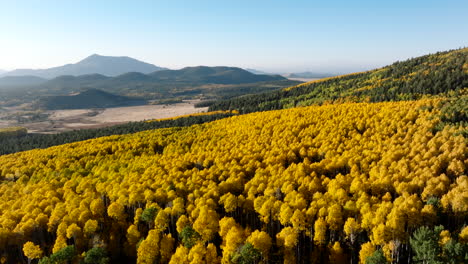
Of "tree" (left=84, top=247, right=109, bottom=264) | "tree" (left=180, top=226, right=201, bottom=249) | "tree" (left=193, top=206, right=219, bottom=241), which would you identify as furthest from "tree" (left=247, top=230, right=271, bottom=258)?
"tree" (left=84, top=247, right=109, bottom=264)

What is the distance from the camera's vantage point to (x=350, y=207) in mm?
67875

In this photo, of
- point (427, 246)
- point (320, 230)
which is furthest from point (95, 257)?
point (427, 246)

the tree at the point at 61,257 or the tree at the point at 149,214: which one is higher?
the tree at the point at 149,214

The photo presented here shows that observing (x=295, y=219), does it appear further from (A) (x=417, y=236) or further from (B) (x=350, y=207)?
(A) (x=417, y=236)

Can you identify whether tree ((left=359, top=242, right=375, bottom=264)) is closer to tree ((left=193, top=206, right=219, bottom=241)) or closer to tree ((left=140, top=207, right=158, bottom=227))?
tree ((left=193, top=206, right=219, bottom=241))

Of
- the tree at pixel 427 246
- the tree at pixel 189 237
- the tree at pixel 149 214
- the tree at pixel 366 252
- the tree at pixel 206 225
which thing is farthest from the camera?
the tree at pixel 149 214

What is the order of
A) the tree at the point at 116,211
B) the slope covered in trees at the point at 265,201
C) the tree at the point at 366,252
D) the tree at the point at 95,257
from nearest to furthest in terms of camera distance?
the tree at the point at 366,252 → the slope covered in trees at the point at 265,201 → the tree at the point at 95,257 → the tree at the point at 116,211

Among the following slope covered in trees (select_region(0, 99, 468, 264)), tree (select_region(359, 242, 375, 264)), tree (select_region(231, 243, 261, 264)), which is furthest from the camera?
slope covered in trees (select_region(0, 99, 468, 264))

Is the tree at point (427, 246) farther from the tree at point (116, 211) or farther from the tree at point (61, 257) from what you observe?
the tree at point (61, 257)

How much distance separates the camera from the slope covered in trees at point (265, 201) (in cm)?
6197

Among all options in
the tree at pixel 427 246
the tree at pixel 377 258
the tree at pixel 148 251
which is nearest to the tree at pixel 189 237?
the tree at pixel 148 251

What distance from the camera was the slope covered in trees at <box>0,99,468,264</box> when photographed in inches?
2440

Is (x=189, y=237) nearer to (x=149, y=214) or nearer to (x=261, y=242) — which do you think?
(x=149, y=214)

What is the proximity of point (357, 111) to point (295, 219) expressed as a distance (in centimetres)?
10180
